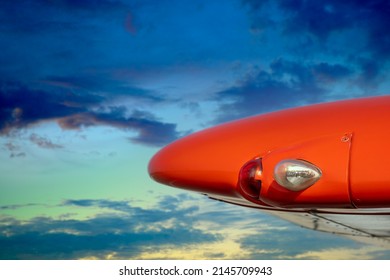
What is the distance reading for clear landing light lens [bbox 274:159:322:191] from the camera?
505cm

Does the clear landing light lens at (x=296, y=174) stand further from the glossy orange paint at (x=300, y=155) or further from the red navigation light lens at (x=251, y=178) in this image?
the red navigation light lens at (x=251, y=178)

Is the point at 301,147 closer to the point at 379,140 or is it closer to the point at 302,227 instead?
the point at 379,140

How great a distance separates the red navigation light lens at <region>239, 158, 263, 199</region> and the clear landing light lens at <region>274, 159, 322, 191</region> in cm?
29

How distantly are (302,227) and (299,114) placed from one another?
14.3 ft

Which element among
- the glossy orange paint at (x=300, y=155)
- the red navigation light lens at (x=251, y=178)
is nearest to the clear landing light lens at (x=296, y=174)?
the glossy orange paint at (x=300, y=155)

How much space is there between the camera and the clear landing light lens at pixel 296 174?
5.05m

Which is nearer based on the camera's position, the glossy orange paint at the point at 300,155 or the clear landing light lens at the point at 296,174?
the glossy orange paint at the point at 300,155

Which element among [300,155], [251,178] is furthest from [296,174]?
[251,178]

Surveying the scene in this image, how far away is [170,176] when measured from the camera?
6.66 m

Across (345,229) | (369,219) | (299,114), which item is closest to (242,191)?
(299,114)

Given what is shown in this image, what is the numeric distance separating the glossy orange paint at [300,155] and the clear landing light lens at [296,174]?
5 cm

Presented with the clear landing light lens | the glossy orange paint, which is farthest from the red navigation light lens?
the clear landing light lens

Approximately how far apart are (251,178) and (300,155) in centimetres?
57

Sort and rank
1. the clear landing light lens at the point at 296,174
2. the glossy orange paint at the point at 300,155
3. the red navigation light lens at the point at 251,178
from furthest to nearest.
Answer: the red navigation light lens at the point at 251,178 < the clear landing light lens at the point at 296,174 < the glossy orange paint at the point at 300,155
